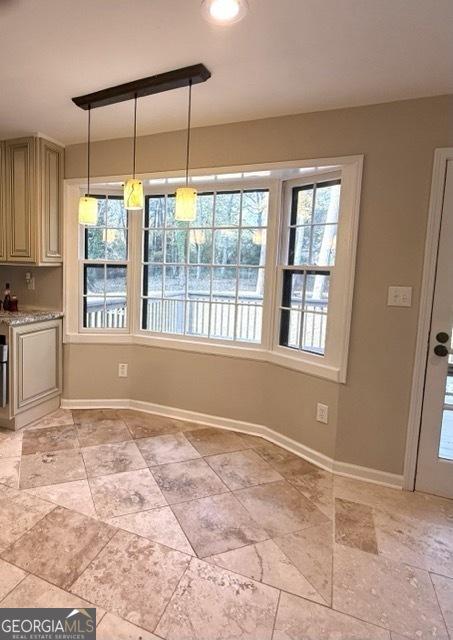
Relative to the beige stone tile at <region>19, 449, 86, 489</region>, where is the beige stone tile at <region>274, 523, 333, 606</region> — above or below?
above

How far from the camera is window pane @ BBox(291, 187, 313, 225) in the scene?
2684mm

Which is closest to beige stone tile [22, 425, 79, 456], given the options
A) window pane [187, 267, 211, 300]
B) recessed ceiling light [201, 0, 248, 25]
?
window pane [187, 267, 211, 300]

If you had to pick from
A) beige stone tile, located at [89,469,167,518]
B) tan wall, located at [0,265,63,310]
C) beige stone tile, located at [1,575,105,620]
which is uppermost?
tan wall, located at [0,265,63,310]

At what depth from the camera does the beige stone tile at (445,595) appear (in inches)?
57.3

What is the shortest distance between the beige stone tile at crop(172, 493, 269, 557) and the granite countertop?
6.03 feet

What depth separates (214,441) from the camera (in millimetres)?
Result: 2873

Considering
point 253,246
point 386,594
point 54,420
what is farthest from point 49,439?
point 386,594

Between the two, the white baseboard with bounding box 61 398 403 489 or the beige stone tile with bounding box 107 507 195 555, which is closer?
the beige stone tile with bounding box 107 507 195 555

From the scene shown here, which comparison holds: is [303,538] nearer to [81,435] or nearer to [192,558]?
[192,558]

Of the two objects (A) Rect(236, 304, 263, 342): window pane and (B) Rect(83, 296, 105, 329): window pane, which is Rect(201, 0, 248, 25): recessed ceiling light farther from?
(B) Rect(83, 296, 105, 329): window pane

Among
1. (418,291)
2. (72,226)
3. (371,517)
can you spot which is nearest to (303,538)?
(371,517)

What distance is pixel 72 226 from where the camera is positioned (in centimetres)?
328

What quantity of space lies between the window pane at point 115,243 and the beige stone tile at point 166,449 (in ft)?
5.38

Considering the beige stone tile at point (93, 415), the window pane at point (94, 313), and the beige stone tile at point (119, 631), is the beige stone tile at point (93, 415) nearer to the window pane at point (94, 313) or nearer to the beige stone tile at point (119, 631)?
the window pane at point (94, 313)
